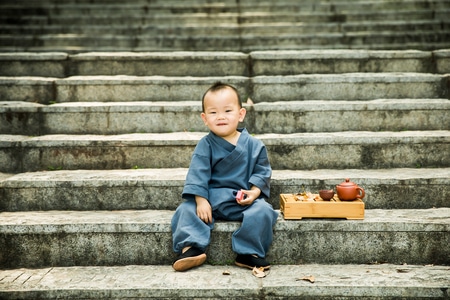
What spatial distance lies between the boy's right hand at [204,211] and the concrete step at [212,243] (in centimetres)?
10

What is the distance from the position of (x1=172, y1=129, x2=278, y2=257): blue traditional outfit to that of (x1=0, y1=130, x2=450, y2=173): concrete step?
0.64m

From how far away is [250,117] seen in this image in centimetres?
419

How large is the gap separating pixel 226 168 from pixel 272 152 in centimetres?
75

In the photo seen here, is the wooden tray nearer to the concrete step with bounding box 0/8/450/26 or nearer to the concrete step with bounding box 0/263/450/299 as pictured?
the concrete step with bounding box 0/263/450/299

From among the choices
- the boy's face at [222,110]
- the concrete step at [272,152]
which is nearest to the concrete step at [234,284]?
the boy's face at [222,110]

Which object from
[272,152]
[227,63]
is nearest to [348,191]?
[272,152]

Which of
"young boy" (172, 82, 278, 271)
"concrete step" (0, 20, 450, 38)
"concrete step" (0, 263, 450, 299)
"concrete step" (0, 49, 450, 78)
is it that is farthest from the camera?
"concrete step" (0, 20, 450, 38)

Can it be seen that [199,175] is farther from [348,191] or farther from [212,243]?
[348,191]

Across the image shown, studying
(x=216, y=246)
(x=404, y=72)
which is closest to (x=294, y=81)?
(x=404, y=72)

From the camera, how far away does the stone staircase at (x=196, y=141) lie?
113 inches

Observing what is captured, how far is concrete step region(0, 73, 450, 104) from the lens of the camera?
14.9 ft

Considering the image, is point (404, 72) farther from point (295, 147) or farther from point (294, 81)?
point (295, 147)

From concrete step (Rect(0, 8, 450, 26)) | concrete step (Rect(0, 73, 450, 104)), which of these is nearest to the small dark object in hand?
concrete step (Rect(0, 73, 450, 104))

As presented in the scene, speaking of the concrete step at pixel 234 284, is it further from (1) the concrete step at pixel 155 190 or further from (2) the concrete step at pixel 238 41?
(2) the concrete step at pixel 238 41
